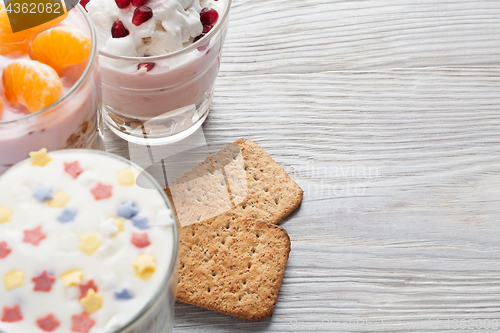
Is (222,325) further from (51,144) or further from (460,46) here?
(460,46)

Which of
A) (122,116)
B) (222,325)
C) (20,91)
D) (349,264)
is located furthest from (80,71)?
(349,264)

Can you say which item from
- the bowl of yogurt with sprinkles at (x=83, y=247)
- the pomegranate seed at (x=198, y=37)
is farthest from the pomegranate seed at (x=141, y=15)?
the bowl of yogurt with sprinkles at (x=83, y=247)

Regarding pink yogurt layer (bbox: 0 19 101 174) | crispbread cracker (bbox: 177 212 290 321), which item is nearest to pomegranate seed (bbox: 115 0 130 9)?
pink yogurt layer (bbox: 0 19 101 174)

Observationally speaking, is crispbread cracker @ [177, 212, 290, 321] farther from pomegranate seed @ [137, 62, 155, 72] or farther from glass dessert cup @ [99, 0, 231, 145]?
pomegranate seed @ [137, 62, 155, 72]

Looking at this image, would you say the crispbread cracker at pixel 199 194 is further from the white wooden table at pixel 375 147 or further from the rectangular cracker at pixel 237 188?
the white wooden table at pixel 375 147

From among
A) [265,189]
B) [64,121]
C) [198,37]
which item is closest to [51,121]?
[64,121]

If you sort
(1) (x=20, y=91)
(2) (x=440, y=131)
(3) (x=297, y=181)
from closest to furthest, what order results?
(1) (x=20, y=91) < (3) (x=297, y=181) < (2) (x=440, y=131)
